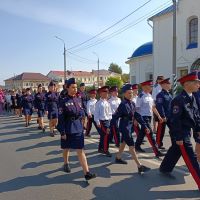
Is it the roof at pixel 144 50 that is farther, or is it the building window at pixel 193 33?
the roof at pixel 144 50

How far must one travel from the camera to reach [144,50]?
38.6m

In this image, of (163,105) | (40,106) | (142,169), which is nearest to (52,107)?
(40,106)

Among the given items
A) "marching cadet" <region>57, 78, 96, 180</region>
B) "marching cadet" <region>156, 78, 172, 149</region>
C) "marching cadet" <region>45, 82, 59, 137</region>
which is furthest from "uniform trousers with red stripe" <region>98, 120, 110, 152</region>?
"marching cadet" <region>45, 82, 59, 137</region>

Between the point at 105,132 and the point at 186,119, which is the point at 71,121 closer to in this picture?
the point at 186,119

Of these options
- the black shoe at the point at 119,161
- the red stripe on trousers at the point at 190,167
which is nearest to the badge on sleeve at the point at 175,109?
the red stripe on trousers at the point at 190,167

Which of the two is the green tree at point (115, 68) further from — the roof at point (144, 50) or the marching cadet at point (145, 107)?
the marching cadet at point (145, 107)

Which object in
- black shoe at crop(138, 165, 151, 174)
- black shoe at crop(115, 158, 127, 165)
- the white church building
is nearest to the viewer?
black shoe at crop(138, 165, 151, 174)

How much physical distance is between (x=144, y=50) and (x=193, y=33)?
9.93 metres

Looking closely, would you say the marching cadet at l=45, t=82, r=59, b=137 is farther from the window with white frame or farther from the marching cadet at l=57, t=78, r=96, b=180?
the window with white frame

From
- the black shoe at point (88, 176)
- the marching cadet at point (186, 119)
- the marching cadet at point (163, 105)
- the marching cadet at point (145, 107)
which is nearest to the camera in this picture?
the marching cadet at point (186, 119)

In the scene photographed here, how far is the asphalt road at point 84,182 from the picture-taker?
18.1 feet

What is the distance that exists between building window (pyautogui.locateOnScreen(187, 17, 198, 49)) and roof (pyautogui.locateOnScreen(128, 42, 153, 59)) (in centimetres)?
791

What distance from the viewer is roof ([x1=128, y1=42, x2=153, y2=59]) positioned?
1484 inches

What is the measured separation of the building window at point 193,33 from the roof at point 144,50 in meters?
7.91
